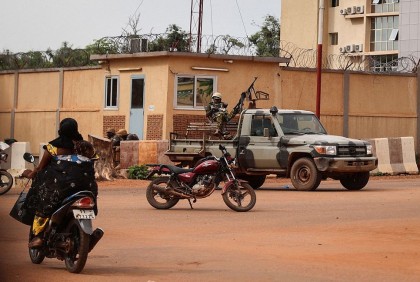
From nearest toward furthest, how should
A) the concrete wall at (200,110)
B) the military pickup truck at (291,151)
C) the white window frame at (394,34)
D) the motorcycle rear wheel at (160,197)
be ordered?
the motorcycle rear wheel at (160,197)
the military pickup truck at (291,151)
the concrete wall at (200,110)
the white window frame at (394,34)

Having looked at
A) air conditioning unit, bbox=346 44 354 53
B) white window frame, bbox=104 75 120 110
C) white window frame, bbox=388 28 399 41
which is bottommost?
white window frame, bbox=104 75 120 110

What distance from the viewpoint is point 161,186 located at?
20141 mm

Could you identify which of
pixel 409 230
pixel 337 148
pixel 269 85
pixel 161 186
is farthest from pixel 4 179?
pixel 269 85

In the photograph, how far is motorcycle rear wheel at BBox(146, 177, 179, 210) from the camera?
66.0 ft

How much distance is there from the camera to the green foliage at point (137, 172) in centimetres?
3078

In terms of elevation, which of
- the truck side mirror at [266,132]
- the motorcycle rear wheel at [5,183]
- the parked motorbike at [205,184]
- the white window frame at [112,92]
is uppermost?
the white window frame at [112,92]

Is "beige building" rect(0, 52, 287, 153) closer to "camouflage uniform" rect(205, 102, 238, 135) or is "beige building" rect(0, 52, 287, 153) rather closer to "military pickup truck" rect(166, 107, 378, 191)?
"camouflage uniform" rect(205, 102, 238, 135)

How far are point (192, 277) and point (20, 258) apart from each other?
7.90 ft

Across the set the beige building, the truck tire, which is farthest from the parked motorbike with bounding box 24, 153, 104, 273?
the beige building

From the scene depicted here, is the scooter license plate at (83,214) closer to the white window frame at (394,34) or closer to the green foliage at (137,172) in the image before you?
the green foliage at (137,172)

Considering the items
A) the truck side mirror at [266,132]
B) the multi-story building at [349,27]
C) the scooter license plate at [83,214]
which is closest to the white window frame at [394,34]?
the multi-story building at [349,27]

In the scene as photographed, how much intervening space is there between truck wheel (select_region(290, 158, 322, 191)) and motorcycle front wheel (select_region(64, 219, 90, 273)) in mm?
14509

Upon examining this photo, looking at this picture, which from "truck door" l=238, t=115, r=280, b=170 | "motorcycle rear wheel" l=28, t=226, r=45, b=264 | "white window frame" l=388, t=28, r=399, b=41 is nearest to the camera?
"motorcycle rear wheel" l=28, t=226, r=45, b=264

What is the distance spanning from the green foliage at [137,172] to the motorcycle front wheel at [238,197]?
11.2 m
